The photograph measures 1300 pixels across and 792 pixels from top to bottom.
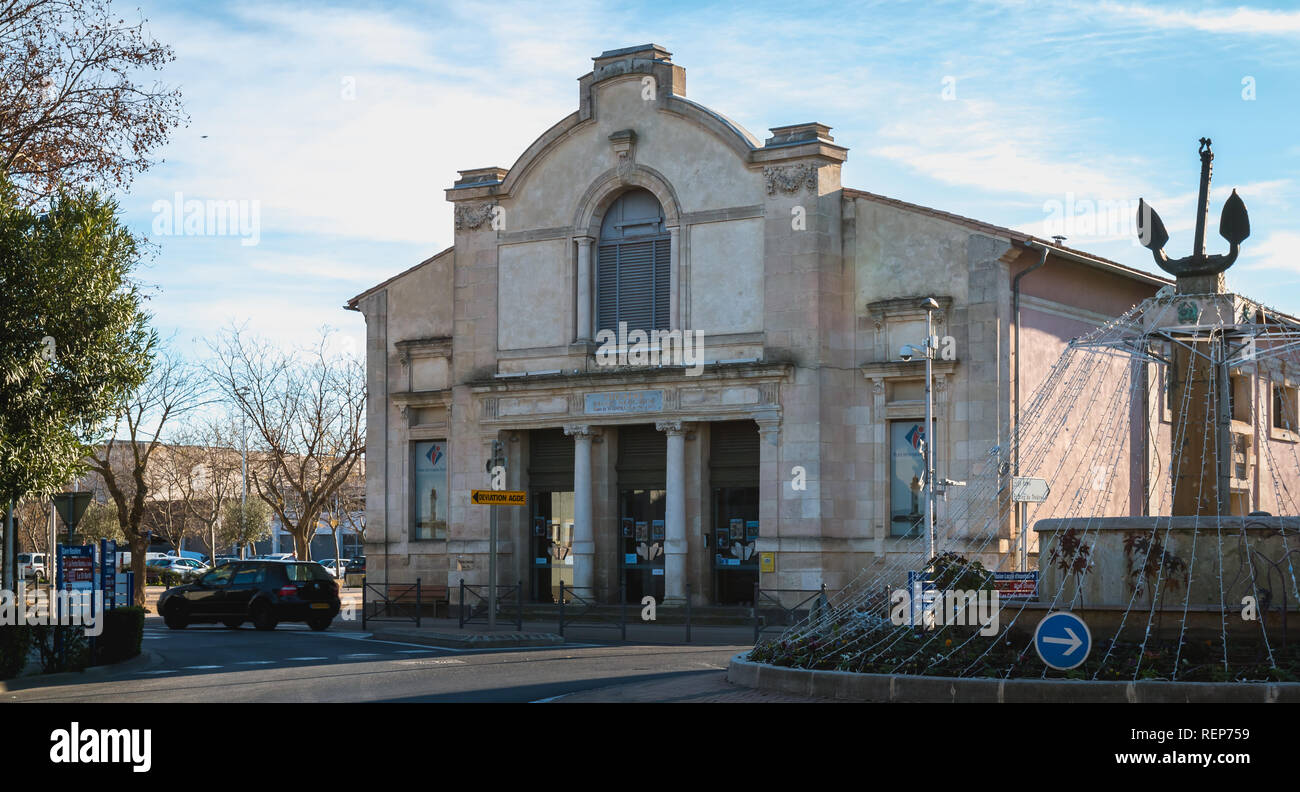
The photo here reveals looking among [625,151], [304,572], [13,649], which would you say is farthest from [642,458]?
[13,649]

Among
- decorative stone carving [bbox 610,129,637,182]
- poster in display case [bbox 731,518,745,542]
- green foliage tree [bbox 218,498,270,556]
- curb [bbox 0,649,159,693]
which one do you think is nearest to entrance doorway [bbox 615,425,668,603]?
poster in display case [bbox 731,518,745,542]

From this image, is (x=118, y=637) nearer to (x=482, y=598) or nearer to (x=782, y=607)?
(x=482, y=598)

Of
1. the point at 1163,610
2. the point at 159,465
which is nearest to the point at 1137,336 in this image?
the point at 1163,610

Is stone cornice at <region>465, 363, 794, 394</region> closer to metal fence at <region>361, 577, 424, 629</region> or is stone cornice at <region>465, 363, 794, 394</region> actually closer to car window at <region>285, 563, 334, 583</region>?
metal fence at <region>361, 577, 424, 629</region>

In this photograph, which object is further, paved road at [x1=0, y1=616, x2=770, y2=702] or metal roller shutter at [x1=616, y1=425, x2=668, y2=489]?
metal roller shutter at [x1=616, y1=425, x2=668, y2=489]

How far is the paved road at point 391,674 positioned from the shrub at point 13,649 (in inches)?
7.3

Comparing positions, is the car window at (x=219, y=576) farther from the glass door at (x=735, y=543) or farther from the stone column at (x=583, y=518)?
Result: the glass door at (x=735, y=543)

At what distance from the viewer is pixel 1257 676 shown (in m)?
13.8

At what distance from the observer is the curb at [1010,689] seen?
13.3 meters

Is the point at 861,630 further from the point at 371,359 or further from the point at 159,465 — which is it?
the point at 159,465

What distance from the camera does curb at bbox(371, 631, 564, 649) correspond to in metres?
27.7

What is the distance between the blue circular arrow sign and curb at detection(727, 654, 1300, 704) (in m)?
0.22

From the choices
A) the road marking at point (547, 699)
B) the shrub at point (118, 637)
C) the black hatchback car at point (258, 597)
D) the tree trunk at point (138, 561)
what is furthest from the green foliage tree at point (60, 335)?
the tree trunk at point (138, 561)

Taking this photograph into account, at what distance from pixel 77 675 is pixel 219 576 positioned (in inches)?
475
